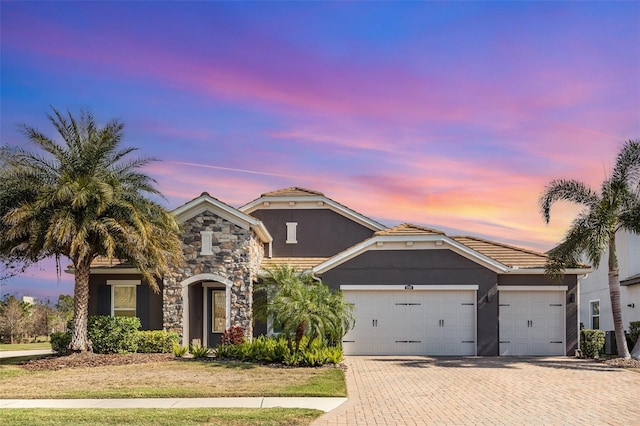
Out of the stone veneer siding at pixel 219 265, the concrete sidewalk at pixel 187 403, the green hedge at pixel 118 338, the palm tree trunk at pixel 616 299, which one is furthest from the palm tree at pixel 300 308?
the palm tree trunk at pixel 616 299

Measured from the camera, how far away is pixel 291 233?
2769 centimetres

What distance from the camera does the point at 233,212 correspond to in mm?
23531

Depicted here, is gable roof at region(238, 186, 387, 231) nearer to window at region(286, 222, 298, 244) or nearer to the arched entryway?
window at region(286, 222, 298, 244)

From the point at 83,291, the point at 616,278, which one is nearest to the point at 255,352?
the point at 83,291

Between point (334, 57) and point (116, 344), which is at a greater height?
point (334, 57)

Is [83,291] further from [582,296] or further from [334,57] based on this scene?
[582,296]

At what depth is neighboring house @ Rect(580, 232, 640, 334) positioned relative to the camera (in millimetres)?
29203

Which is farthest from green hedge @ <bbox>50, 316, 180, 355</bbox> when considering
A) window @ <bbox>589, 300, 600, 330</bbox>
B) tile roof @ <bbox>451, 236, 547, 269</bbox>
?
window @ <bbox>589, 300, 600, 330</bbox>

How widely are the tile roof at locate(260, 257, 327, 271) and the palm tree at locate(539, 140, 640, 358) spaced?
9229 mm

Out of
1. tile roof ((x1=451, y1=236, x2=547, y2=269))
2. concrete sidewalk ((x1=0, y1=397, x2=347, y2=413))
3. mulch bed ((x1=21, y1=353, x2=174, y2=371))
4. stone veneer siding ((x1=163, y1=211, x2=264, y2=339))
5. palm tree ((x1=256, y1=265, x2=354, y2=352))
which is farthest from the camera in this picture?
tile roof ((x1=451, y1=236, x2=547, y2=269))

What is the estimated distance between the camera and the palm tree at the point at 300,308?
19.1 metres

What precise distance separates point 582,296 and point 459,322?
47.9 ft

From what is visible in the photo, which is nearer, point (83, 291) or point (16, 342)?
point (83, 291)

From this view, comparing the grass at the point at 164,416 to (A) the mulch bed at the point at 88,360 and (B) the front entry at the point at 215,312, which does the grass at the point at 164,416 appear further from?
(B) the front entry at the point at 215,312
